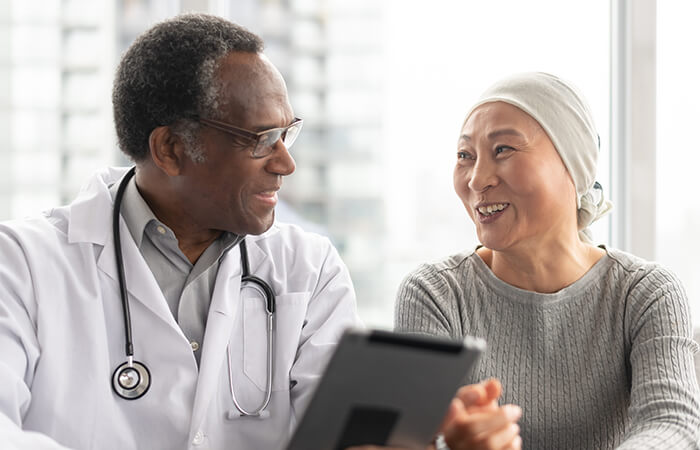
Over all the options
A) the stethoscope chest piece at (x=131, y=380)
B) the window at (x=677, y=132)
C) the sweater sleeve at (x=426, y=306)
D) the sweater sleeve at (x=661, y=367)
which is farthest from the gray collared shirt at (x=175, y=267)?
the window at (x=677, y=132)

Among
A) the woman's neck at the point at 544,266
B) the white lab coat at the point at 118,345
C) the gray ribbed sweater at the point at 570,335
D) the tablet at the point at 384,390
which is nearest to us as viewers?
the tablet at the point at 384,390

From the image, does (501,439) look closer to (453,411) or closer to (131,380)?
(453,411)

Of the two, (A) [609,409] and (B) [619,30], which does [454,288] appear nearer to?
(A) [609,409]

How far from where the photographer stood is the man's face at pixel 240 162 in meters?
1.57

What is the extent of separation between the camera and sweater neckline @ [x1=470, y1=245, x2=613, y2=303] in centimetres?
174

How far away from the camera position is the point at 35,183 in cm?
255

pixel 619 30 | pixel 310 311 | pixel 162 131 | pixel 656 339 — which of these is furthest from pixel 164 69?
pixel 619 30

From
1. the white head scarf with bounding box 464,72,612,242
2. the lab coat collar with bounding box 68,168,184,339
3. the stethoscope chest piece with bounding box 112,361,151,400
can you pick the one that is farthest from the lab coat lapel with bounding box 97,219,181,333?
the white head scarf with bounding box 464,72,612,242

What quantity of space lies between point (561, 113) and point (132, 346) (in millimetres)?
1148

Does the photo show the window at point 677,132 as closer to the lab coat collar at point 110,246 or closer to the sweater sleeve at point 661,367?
the sweater sleeve at point 661,367

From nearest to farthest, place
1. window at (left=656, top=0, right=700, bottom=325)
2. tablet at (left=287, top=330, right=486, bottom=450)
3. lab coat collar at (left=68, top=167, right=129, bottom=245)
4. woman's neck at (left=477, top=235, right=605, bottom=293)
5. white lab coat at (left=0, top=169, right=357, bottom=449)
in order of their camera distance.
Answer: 1. tablet at (left=287, top=330, right=486, bottom=450)
2. white lab coat at (left=0, top=169, right=357, bottom=449)
3. lab coat collar at (left=68, top=167, right=129, bottom=245)
4. woman's neck at (left=477, top=235, right=605, bottom=293)
5. window at (left=656, top=0, right=700, bottom=325)

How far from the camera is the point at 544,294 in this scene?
1.74m

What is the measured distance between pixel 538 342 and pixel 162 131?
1046 millimetres

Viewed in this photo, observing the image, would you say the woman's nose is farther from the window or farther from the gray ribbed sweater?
the window
